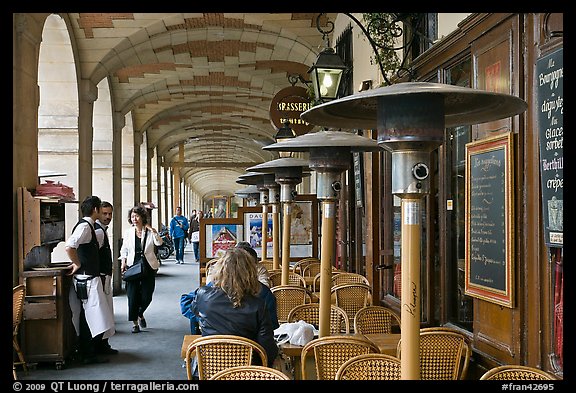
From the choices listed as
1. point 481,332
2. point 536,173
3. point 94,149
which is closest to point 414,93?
point 536,173

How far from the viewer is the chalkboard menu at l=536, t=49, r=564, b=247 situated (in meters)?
3.34

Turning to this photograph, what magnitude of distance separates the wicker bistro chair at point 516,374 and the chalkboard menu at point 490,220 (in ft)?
2.68

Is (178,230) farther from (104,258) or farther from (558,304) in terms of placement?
(558,304)

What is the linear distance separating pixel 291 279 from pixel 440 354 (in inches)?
153

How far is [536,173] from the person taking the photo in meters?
3.68

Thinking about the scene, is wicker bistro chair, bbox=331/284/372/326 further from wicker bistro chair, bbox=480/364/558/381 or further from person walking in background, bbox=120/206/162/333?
wicker bistro chair, bbox=480/364/558/381

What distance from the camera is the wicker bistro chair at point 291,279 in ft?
24.9

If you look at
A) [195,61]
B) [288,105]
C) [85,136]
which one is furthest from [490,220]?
[195,61]

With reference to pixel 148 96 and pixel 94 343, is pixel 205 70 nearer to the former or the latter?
pixel 148 96

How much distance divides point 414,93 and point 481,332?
248 cm

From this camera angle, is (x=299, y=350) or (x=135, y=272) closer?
(x=299, y=350)

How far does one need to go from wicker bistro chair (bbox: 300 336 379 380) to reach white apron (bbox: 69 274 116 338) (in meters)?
3.74

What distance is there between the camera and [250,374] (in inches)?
119
